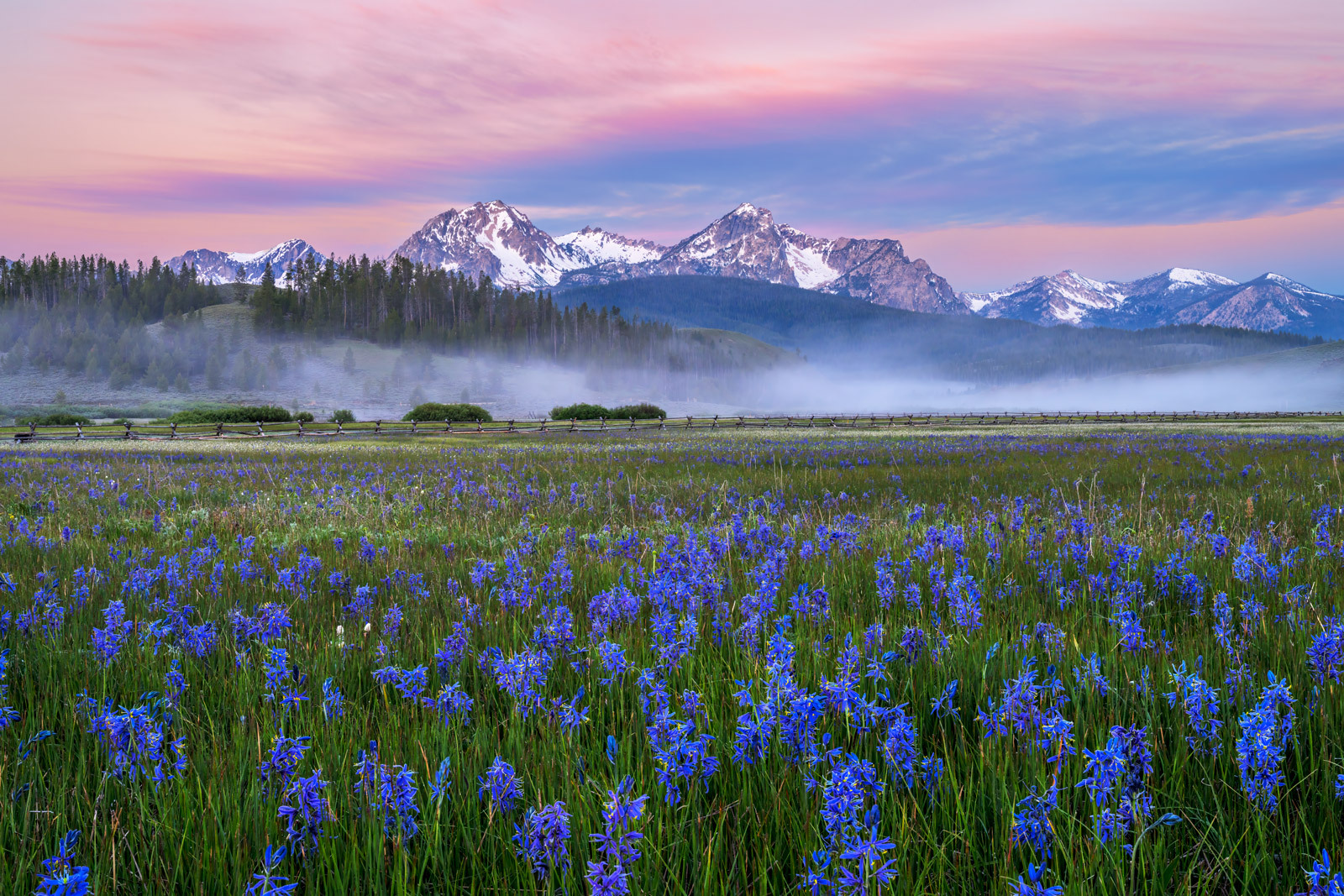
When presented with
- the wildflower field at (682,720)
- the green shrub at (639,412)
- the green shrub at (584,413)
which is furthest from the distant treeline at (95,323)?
the wildflower field at (682,720)

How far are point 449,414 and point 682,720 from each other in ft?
301

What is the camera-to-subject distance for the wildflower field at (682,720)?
193 cm

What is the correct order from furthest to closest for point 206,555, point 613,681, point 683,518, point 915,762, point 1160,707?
point 683,518, point 206,555, point 613,681, point 1160,707, point 915,762

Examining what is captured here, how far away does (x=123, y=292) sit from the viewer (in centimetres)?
19538

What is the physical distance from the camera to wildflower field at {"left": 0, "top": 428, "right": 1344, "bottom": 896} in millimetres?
1931

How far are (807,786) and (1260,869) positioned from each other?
1229mm

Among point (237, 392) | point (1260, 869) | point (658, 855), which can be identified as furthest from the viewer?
point (237, 392)

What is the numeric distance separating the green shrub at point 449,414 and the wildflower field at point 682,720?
280 feet

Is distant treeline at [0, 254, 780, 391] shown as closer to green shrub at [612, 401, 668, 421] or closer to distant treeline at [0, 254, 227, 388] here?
distant treeline at [0, 254, 227, 388]

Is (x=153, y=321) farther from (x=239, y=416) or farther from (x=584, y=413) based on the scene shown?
(x=584, y=413)

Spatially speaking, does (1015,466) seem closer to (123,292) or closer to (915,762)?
(915,762)

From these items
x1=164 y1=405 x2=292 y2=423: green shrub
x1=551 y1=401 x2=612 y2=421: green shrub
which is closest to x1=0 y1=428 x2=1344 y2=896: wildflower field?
x1=164 y1=405 x2=292 y2=423: green shrub

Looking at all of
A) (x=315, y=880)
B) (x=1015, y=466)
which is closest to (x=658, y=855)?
(x=315, y=880)

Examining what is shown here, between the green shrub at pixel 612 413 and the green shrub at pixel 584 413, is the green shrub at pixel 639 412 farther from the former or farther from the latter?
the green shrub at pixel 584 413
